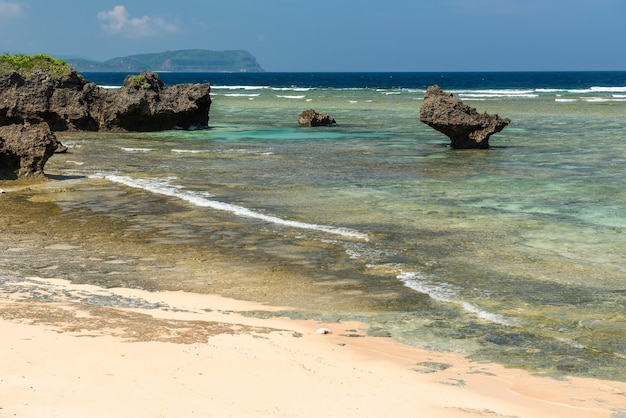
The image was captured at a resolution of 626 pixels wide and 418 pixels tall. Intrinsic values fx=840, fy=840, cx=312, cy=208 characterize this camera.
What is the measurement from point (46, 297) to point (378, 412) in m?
4.62

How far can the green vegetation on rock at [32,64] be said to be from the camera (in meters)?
36.4

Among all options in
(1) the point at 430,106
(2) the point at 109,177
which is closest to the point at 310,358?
(2) the point at 109,177

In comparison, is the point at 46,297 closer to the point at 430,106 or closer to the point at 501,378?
the point at 501,378

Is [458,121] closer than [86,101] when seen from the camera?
Yes

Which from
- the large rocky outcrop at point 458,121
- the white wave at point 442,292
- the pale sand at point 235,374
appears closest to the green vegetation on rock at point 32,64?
the large rocky outcrop at point 458,121

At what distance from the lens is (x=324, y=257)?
11.7 metres

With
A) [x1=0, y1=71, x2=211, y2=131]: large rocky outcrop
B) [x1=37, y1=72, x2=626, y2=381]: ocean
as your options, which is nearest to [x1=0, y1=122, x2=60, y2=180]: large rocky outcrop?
[x1=37, y1=72, x2=626, y2=381]: ocean

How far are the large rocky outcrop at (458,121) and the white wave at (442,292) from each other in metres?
17.1

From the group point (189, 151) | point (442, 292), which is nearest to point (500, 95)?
point (189, 151)

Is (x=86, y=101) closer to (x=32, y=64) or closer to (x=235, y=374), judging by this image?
(x=32, y=64)

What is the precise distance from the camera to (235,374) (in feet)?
20.9

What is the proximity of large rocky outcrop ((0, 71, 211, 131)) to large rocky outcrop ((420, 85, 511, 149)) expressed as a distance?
12.1 meters

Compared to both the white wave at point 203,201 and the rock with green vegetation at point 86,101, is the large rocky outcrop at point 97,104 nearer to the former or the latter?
the rock with green vegetation at point 86,101

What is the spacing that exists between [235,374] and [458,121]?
71.7ft
